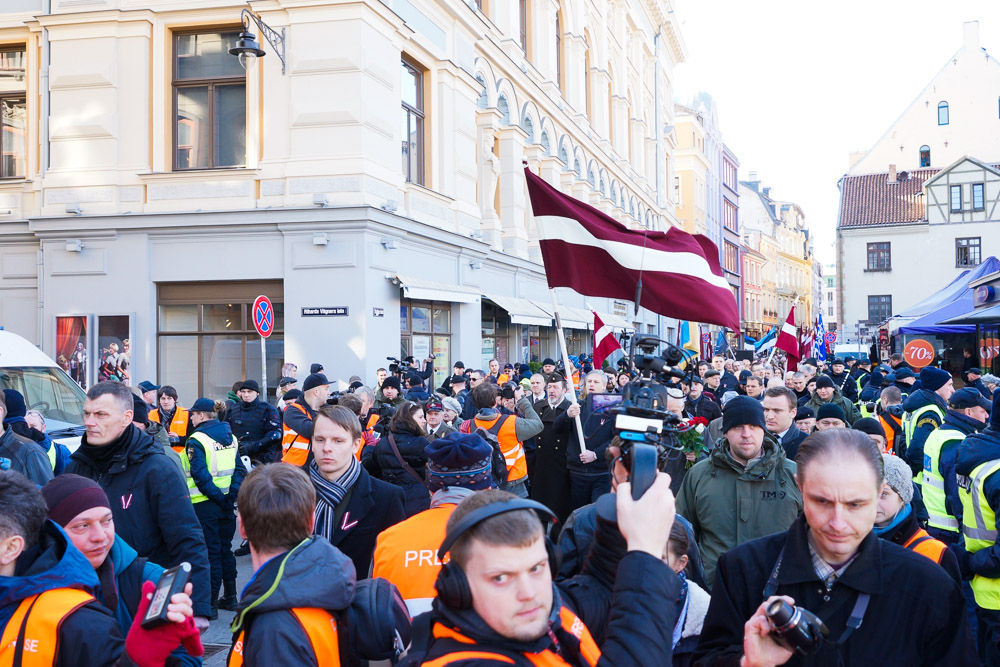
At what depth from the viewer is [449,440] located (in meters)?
3.97

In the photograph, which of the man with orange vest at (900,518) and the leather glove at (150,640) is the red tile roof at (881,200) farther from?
the leather glove at (150,640)

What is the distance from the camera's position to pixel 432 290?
17.8m

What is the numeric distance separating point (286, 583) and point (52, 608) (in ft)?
2.34

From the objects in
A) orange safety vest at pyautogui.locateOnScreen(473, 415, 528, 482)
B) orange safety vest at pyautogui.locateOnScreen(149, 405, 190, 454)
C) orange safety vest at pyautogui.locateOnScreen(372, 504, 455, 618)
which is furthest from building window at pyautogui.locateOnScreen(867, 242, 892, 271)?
orange safety vest at pyautogui.locateOnScreen(372, 504, 455, 618)

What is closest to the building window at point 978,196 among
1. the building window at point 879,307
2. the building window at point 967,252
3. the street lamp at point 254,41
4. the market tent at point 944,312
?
the building window at point 967,252

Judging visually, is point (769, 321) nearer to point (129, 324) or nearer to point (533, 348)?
point (533, 348)

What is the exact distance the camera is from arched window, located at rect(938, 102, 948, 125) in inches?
2149

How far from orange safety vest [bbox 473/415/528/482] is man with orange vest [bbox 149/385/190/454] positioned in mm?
2859

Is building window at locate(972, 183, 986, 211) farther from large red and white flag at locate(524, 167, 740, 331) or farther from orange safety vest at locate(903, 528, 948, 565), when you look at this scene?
orange safety vest at locate(903, 528, 948, 565)

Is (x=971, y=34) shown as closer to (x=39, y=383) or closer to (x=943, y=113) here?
(x=943, y=113)

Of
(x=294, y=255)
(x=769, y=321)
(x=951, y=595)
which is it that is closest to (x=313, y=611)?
(x=951, y=595)

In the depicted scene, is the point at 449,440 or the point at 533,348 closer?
the point at 449,440

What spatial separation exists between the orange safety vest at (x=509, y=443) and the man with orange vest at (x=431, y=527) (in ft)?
12.0

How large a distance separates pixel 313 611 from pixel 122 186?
1623 centimetres
